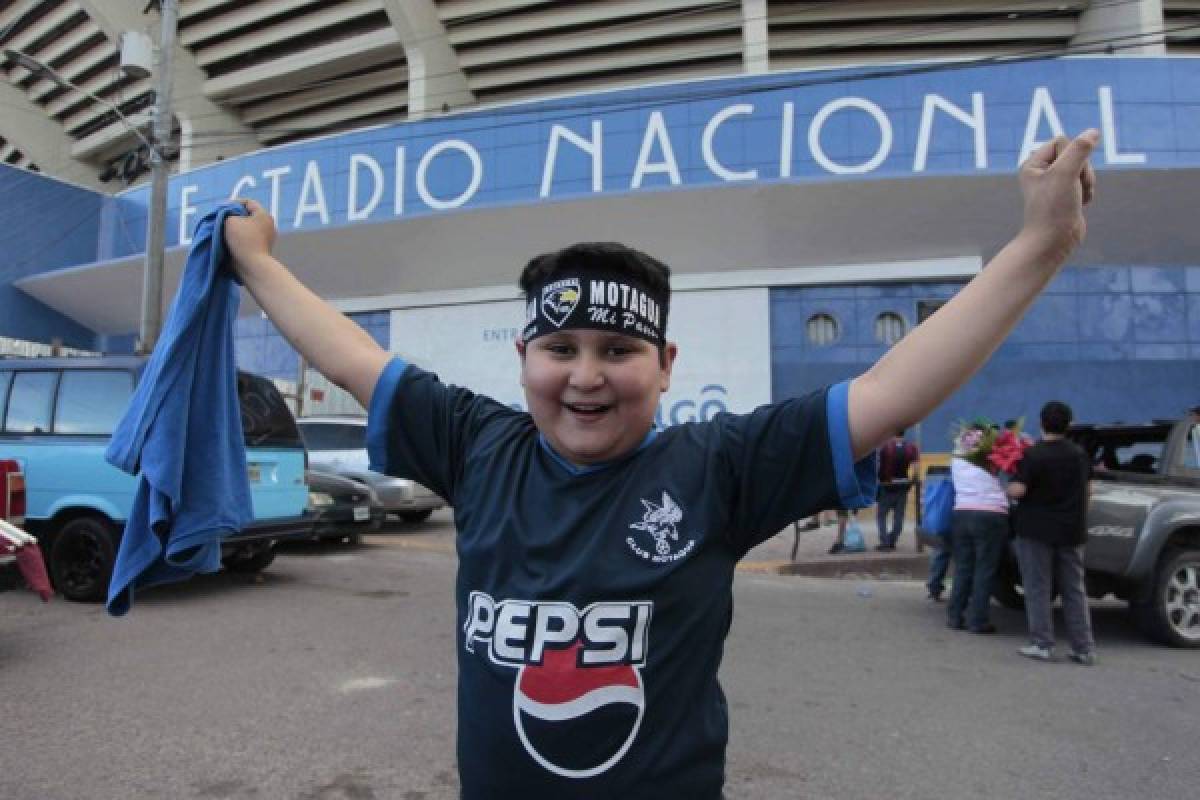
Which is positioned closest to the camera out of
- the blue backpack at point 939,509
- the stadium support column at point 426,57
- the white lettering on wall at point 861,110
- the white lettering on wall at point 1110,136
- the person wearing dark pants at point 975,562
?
the person wearing dark pants at point 975,562

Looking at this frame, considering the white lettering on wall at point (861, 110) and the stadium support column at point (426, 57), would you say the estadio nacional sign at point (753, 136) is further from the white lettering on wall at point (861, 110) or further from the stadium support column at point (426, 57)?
the stadium support column at point (426, 57)

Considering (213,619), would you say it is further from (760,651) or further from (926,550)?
(926,550)

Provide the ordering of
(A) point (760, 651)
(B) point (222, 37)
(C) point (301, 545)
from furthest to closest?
(B) point (222, 37), (C) point (301, 545), (A) point (760, 651)

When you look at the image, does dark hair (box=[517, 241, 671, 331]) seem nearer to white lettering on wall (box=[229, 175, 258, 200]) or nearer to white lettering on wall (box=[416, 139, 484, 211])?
white lettering on wall (box=[416, 139, 484, 211])

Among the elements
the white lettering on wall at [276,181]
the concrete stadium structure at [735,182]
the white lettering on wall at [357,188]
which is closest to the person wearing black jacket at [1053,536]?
the concrete stadium structure at [735,182]

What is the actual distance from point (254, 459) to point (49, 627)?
2089mm

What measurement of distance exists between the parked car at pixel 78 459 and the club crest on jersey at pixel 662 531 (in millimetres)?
6388

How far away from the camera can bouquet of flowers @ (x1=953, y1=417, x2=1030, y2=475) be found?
6.37 meters

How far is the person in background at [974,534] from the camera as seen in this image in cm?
658

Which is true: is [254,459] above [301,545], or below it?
above

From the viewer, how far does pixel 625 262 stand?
1.59 m

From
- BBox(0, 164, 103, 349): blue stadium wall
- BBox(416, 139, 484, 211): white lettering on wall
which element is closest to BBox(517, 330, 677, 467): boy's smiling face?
BBox(416, 139, 484, 211): white lettering on wall

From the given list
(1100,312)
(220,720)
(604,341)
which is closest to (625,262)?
(604,341)

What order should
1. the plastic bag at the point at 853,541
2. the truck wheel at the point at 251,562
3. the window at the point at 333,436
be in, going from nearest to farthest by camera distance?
1. the truck wheel at the point at 251,562
2. the plastic bag at the point at 853,541
3. the window at the point at 333,436
